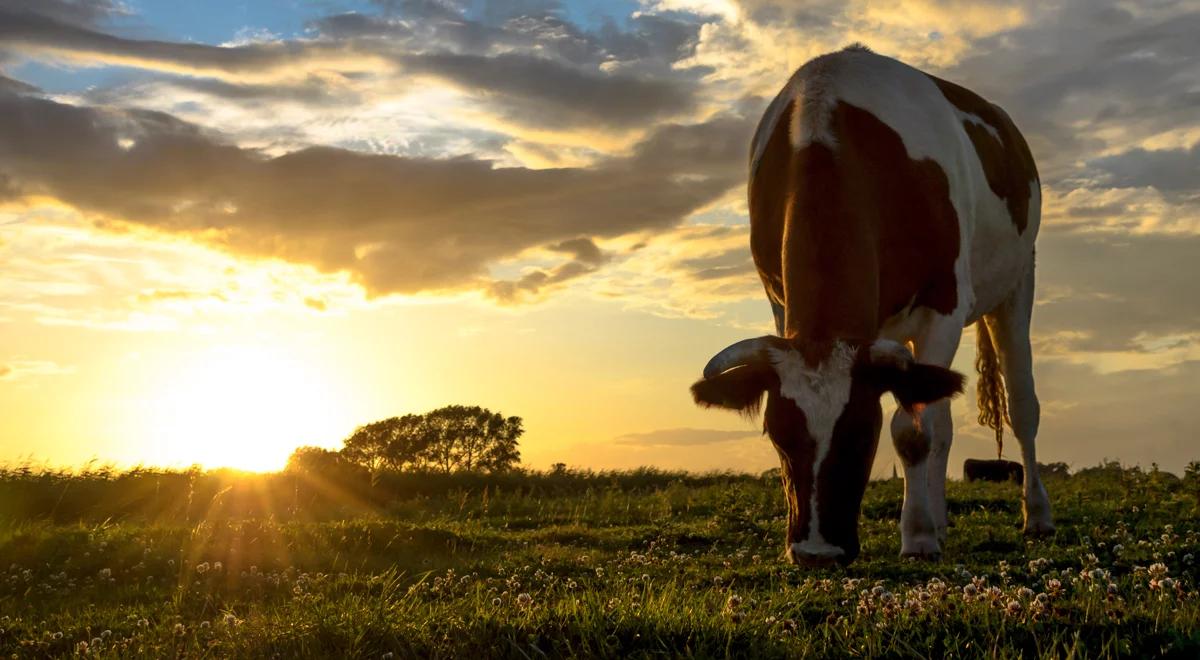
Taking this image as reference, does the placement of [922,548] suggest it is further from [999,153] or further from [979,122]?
[979,122]

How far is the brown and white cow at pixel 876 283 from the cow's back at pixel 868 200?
2 cm

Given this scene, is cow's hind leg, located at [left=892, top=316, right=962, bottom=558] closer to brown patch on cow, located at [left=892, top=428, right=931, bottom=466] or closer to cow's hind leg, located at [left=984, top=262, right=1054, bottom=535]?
brown patch on cow, located at [left=892, top=428, right=931, bottom=466]

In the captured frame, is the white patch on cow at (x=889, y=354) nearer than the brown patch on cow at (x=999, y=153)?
Yes

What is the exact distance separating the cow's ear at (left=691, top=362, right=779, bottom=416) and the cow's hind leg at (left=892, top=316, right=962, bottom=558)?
1973 millimetres

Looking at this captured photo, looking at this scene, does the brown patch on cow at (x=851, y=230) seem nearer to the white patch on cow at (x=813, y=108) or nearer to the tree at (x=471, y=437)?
the white patch on cow at (x=813, y=108)

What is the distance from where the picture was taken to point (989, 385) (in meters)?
15.5

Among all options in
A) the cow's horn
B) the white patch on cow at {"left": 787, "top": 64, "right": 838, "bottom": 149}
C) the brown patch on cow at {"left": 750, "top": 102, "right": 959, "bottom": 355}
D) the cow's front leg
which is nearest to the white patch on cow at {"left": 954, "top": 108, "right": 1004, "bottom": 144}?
the white patch on cow at {"left": 787, "top": 64, "right": 838, "bottom": 149}

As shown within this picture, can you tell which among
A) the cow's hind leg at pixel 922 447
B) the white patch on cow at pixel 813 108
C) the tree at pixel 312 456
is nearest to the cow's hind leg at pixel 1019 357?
the cow's hind leg at pixel 922 447

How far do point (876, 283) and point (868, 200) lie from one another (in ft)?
3.50

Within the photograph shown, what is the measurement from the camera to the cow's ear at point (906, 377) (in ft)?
29.8

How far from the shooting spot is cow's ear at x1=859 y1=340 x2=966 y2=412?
29.8 ft

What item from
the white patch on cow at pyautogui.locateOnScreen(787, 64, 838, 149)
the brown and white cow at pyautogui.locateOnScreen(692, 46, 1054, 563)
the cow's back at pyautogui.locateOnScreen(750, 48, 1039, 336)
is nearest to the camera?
the brown and white cow at pyautogui.locateOnScreen(692, 46, 1054, 563)

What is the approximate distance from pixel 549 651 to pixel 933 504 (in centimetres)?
724

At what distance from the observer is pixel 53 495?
2064 centimetres
